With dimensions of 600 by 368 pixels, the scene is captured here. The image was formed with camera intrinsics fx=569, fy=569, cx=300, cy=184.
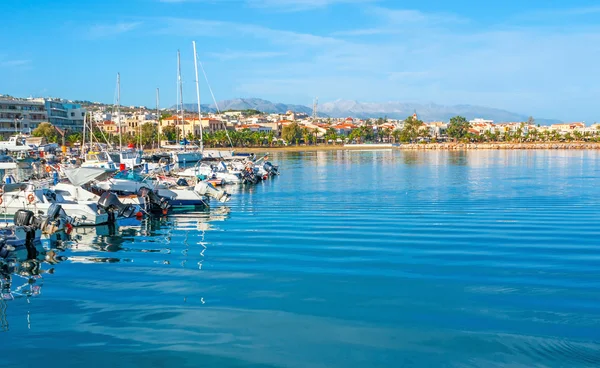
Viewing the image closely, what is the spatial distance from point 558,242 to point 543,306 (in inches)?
270

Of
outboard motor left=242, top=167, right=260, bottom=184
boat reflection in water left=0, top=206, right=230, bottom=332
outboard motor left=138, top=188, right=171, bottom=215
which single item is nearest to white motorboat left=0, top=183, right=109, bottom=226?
boat reflection in water left=0, top=206, right=230, bottom=332

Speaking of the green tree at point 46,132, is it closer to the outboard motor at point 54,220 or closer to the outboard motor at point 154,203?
the outboard motor at point 154,203

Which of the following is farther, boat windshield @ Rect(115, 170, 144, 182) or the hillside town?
the hillside town

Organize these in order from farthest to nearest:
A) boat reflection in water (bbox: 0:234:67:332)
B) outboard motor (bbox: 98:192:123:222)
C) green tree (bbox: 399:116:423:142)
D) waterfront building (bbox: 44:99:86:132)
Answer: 1. green tree (bbox: 399:116:423:142)
2. waterfront building (bbox: 44:99:86:132)
3. outboard motor (bbox: 98:192:123:222)
4. boat reflection in water (bbox: 0:234:67:332)

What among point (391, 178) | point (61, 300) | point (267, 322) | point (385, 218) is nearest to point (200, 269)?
point (61, 300)

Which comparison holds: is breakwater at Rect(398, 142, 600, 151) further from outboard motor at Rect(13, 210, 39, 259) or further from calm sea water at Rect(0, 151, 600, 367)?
outboard motor at Rect(13, 210, 39, 259)

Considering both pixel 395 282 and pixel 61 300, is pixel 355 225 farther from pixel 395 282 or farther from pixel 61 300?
pixel 61 300

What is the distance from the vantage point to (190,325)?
35.1ft

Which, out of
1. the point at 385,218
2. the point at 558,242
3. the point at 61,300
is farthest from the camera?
the point at 385,218

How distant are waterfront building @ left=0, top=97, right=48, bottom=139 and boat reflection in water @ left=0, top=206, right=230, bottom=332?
8634cm

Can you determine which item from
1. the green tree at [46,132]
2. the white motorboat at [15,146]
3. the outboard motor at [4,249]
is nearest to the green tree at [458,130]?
the green tree at [46,132]

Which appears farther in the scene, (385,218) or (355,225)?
(385,218)

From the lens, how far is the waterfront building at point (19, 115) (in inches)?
3905

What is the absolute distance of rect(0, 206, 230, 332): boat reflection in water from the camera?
551 inches
